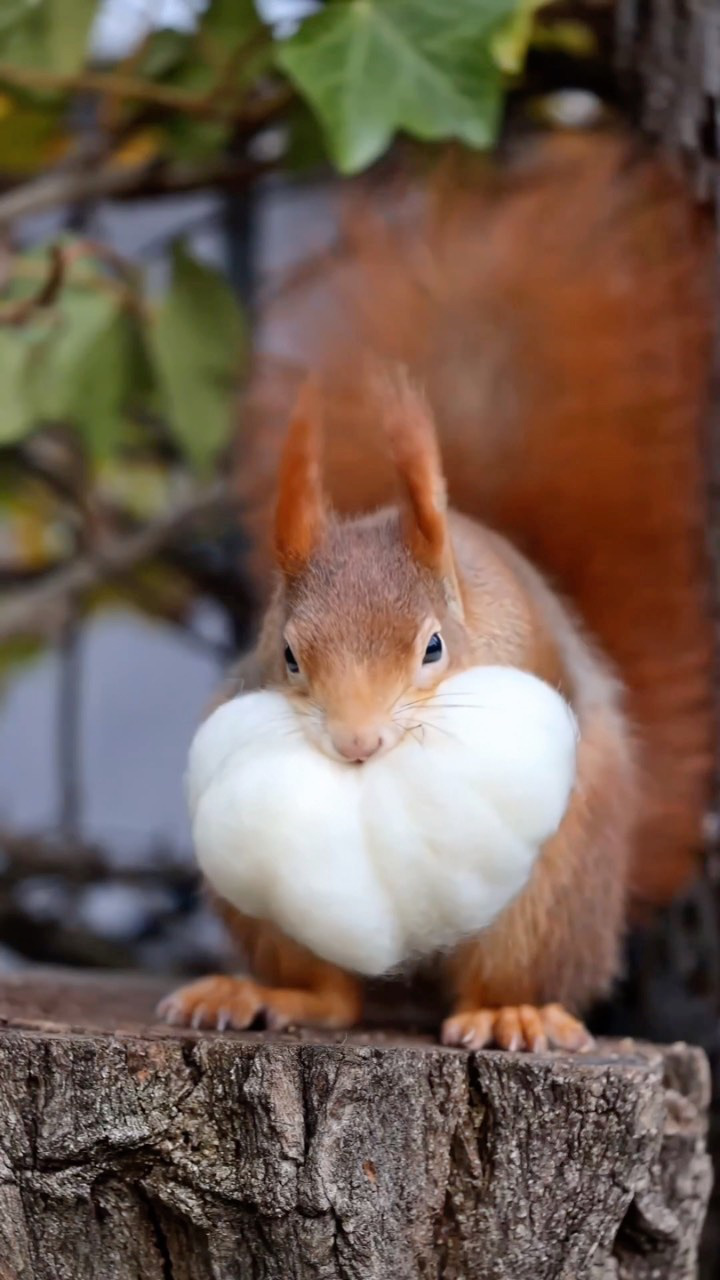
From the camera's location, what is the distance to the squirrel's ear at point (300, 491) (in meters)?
0.82

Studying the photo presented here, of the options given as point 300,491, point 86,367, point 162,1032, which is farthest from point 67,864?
point 300,491

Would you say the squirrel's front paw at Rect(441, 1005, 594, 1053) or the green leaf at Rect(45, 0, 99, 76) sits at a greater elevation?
the green leaf at Rect(45, 0, 99, 76)

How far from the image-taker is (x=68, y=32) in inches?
47.3

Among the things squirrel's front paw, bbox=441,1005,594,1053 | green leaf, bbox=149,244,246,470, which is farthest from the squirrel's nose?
green leaf, bbox=149,244,246,470

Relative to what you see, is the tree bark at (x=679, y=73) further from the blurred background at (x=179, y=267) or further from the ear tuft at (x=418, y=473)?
the ear tuft at (x=418, y=473)

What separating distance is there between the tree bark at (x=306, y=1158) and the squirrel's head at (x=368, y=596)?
18 centimetres

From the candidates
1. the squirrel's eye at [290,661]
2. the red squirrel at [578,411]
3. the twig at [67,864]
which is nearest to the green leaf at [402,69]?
the red squirrel at [578,411]

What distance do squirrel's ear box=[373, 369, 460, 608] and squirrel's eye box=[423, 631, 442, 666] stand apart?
38 mm

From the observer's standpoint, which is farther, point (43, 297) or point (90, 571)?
point (90, 571)

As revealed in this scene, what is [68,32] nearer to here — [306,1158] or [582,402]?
[582,402]

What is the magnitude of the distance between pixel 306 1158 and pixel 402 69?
0.78m

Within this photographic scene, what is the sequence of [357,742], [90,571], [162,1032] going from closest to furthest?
[357,742] → [162,1032] → [90,571]

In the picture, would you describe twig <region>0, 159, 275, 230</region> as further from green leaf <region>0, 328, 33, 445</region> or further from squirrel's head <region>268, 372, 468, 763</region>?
squirrel's head <region>268, 372, 468, 763</region>

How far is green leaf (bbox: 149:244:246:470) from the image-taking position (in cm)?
136
